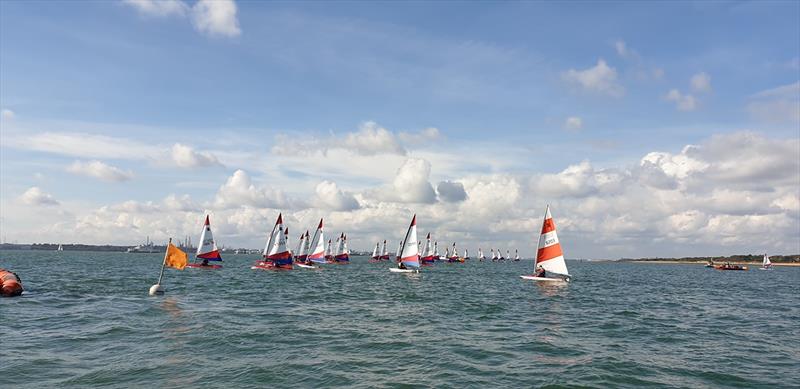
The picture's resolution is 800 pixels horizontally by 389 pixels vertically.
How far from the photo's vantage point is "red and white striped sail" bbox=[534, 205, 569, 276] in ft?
185

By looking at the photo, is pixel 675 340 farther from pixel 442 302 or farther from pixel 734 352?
A: pixel 442 302

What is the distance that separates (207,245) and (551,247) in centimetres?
5196

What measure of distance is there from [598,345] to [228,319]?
1914 cm

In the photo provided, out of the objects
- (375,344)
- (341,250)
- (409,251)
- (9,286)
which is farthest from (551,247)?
(341,250)

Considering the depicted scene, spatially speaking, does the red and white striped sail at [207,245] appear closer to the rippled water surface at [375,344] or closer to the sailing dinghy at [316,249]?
the sailing dinghy at [316,249]

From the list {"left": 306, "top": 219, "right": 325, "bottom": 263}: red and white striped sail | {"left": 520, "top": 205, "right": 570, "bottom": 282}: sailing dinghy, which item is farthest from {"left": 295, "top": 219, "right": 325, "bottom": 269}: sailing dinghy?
{"left": 520, "top": 205, "right": 570, "bottom": 282}: sailing dinghy

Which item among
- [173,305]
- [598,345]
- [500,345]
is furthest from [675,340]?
[173,305]

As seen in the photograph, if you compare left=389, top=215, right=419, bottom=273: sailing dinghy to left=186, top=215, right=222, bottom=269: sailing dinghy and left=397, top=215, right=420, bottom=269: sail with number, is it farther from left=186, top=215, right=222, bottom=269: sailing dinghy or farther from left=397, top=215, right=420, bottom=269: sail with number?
left=186, top=215, right=222, bottom=269: sailing dinghy

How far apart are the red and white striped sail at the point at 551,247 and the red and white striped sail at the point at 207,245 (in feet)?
163

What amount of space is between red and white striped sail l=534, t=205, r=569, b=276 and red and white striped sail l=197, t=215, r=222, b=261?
49602 millimetres

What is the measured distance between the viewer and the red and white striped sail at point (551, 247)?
5642 centimetres

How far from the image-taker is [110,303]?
3259 cm

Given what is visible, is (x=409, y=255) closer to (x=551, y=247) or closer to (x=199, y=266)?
(x=551, y=247)

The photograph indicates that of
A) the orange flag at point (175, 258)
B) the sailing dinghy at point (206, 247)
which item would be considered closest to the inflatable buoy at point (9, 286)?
the orange flag at point (175, 258)
